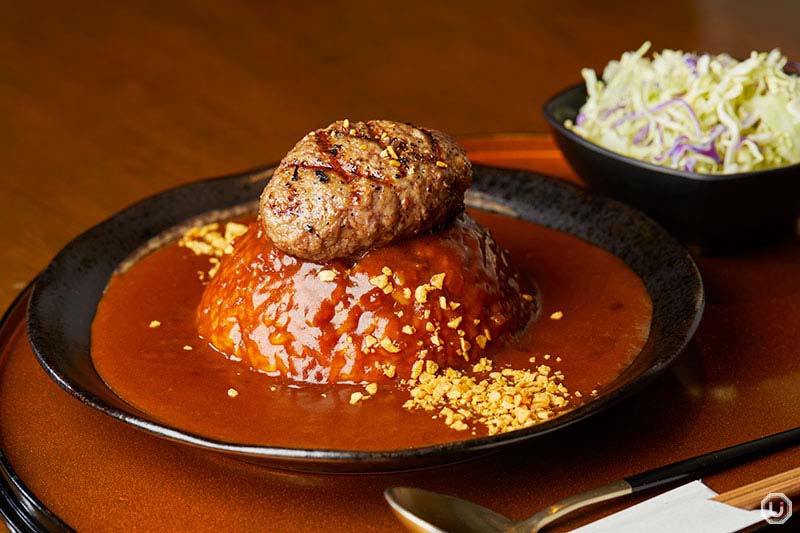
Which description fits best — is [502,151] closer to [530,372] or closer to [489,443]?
[530,372]

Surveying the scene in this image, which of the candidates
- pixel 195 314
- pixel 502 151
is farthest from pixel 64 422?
pixel 502 151

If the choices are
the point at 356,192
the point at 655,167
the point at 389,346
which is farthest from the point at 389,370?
the point at 655,167

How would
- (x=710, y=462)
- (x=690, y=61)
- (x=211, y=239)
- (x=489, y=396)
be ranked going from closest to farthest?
(x=710, y=462) < (x=489, y=396) < (x=211, y=239) < (x=690, y=61)

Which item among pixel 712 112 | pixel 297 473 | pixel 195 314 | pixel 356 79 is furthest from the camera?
pixel 356 79

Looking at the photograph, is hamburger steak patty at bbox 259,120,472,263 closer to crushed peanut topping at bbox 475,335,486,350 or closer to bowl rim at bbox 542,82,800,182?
crushed peanut topping at bbox 475,335,486,350

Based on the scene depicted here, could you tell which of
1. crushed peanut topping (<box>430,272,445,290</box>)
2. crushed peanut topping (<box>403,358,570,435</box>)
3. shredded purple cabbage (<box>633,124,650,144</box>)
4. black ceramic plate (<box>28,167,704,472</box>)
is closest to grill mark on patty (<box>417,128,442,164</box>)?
crushed peanut topping (<box>430,272,445,290</box>)

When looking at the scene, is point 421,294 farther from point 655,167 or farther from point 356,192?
point 655,167
